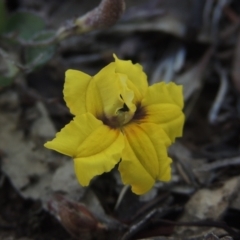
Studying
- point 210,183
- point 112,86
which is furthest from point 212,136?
point 112,86

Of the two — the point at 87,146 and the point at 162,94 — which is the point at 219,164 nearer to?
the point at 162,94

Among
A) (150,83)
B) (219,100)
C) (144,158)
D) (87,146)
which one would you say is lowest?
(219,100)

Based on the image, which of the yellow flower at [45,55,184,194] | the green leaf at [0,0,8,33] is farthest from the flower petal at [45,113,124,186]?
the green leaf at [0,0,8,33]

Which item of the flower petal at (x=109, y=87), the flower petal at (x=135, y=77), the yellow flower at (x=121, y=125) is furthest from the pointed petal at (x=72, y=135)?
the flower petal at (x=135, y=77)

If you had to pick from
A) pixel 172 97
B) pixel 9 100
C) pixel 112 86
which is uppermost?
pixel 112 86

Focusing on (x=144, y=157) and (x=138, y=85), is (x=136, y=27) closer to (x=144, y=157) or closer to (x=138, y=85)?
(x=138, y=85)

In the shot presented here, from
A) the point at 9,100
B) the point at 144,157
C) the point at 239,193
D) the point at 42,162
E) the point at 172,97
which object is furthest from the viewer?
the point at 9,100

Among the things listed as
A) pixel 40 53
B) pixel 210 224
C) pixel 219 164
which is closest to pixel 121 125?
pixel 210 224
